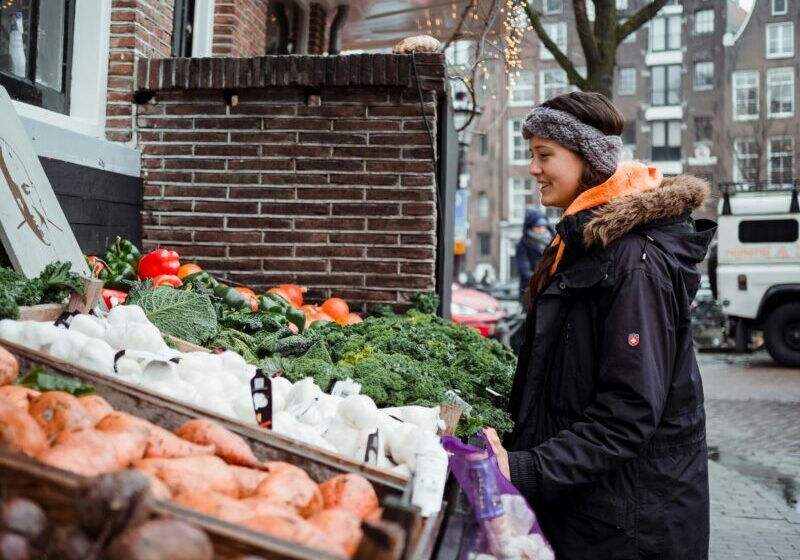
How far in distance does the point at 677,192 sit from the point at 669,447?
31.2 inches

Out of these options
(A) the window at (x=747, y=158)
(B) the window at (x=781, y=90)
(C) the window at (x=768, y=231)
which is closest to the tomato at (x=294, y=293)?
(C) the window at (x=768, y=231)

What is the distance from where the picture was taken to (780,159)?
3491 centimetres

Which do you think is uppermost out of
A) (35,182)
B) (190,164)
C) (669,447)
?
(190,164)

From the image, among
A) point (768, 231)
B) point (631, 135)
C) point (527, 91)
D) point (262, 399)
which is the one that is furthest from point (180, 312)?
point (527, 91)

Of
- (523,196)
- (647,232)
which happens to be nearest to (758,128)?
(523,196)

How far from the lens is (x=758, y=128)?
32781 millimetres

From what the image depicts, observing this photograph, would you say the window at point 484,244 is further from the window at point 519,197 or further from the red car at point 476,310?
the red car at point 476,310

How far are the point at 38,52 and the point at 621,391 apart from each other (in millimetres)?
4567

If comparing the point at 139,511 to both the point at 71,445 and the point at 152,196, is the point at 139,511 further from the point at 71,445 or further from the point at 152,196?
the point at 152,196

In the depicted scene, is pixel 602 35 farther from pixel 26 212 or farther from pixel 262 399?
pixel 262 399

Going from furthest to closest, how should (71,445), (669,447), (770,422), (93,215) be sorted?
(770,422) → (93,215) → (669,447) → (71,445)

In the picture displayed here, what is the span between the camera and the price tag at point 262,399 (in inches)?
80.0

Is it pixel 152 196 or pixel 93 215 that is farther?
pixel 152 196

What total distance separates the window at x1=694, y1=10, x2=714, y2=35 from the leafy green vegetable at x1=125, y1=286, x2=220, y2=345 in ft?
150
